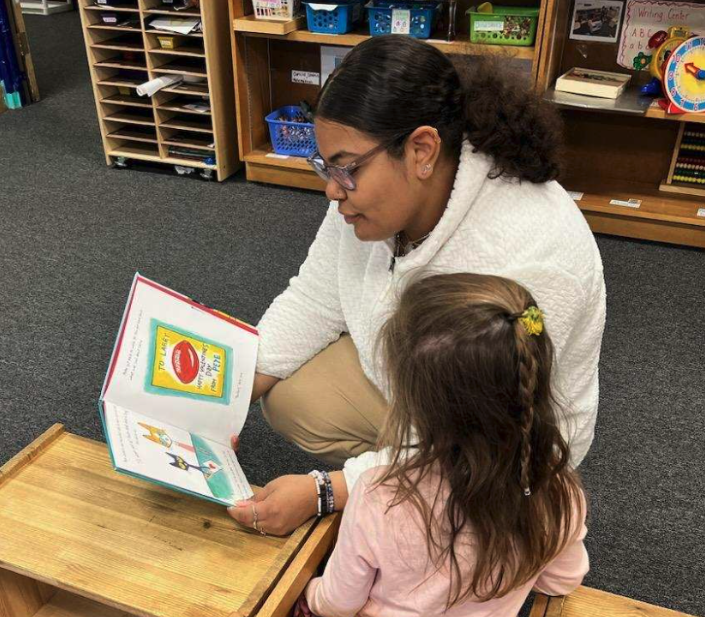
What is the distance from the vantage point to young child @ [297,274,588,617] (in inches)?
30.0

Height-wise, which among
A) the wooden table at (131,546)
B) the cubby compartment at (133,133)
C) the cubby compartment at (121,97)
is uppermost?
the cubby compartment at (121,97)

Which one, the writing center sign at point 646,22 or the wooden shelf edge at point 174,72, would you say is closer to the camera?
the writing center sign at point 646,22

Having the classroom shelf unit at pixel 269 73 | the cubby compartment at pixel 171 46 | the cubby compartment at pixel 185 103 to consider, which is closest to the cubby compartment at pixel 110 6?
the cubby compartment at pixel 171 46

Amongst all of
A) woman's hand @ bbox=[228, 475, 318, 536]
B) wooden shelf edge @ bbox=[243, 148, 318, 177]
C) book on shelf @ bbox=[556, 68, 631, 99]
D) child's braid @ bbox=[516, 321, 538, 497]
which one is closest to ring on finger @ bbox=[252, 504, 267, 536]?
woman's hand @ bbox=[228, 475, 318, 536]

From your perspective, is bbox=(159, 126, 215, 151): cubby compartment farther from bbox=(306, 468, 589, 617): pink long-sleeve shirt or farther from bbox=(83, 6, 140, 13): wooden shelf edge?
bbox=(306, 468, 589, 617): pink long-sleeve shirt

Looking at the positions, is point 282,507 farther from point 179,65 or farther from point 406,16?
point 179,65

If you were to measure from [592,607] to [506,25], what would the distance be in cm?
201

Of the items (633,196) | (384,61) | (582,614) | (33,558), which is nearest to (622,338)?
(633,196)

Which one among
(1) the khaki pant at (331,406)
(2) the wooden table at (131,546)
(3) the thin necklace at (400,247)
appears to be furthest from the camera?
(1) the khaki pant at (331,406)

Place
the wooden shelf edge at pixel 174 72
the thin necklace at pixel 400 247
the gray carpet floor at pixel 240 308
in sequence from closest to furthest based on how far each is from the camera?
the thin necklace at pixel 400 247
the gray carpet floor at pixel 240 308
the wooden shelf edge at pixel 174 72

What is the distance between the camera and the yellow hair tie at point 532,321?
756 mm

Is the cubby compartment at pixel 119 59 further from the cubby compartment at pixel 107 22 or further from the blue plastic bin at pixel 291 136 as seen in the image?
the blue plastic bin at pixel 291 136

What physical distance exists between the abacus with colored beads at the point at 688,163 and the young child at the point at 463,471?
83.5 inches

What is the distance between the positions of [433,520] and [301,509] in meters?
0.29
